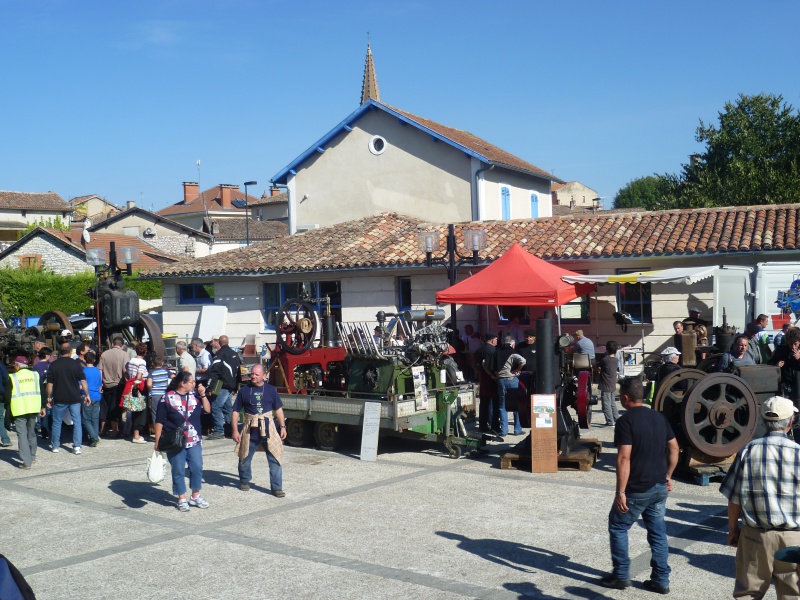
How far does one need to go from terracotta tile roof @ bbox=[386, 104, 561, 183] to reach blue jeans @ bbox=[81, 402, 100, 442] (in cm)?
1500

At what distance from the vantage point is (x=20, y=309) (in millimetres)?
36406

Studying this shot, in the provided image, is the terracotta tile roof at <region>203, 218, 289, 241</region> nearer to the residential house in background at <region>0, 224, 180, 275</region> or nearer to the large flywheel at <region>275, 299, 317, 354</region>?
the residential house in background at <region>0, 224, 180, 275</region>

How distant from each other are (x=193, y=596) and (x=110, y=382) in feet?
28.7

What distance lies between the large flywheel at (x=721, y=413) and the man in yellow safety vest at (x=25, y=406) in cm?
855

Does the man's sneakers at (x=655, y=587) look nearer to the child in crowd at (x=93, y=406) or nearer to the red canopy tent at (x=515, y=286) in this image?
the red canopy tent at (x=515, y=286)

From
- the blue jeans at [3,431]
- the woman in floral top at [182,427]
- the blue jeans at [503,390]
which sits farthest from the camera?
the blue jeans at [3,431]

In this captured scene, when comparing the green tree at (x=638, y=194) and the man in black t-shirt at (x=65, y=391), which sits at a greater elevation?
the green tree at (x=638, y=194)

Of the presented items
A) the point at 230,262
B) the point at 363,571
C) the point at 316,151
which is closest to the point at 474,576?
the point at 363,571

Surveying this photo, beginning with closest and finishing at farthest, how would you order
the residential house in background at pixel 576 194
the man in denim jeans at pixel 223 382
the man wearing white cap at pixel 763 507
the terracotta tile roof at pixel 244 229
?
the man wearing white cap at pixel 763 507 → the man in denim jeans at pixel 223 382 → the terracotta tile roof at pixel 244 229 → the residential house in background at pixel 576 194

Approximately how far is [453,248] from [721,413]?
10.4 meters

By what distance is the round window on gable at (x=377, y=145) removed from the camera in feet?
92.0

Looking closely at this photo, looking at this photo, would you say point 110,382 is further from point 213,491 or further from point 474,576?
point 474,576

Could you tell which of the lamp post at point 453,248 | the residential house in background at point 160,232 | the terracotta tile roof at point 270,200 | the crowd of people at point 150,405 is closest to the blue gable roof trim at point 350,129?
the lamp post at point 453,248

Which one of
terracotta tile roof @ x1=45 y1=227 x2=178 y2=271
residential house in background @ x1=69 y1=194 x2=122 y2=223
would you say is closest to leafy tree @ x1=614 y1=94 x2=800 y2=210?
terracotta tile roof @ x1=45 y1=227 x2=178 y2=271
